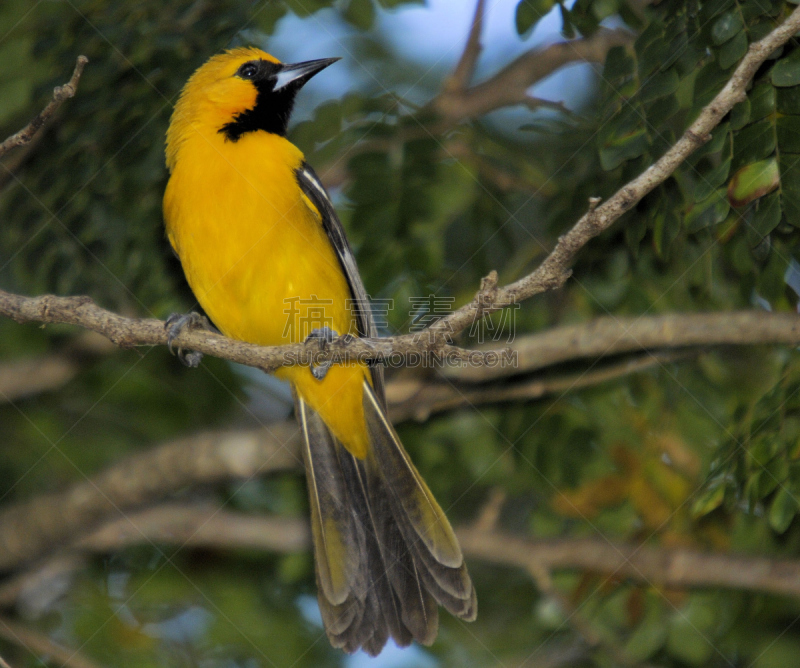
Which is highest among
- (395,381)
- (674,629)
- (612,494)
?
(395,381)

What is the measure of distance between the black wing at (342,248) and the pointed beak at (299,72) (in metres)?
0.63

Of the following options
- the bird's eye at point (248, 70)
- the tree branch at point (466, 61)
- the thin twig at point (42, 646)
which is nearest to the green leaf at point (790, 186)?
the tree branch at point (466, 61)

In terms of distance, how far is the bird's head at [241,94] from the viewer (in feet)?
13.4

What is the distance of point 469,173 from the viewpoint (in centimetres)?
424

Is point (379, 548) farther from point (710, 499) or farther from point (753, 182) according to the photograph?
point (753, 182)

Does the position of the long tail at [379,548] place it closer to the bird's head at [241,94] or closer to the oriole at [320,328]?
the oriole at [320,328]

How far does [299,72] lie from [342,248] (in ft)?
3.59

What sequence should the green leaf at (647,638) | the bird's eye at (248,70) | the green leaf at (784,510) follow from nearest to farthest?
1. the green leaf at (784,510)
2. the green leaf at (647,638)
3. the bird's eye at (248,70)

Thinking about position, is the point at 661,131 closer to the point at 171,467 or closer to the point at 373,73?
the point at 373,73

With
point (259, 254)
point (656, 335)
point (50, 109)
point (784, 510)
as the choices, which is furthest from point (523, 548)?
point (50, 109)

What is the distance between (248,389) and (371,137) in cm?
229

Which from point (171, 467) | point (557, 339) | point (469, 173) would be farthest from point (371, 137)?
point (171, 467)

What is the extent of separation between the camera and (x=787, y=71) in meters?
2.54

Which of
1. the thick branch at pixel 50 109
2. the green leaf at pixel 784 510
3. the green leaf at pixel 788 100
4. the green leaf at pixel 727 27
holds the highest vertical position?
the thick branch at pixel 50 109
